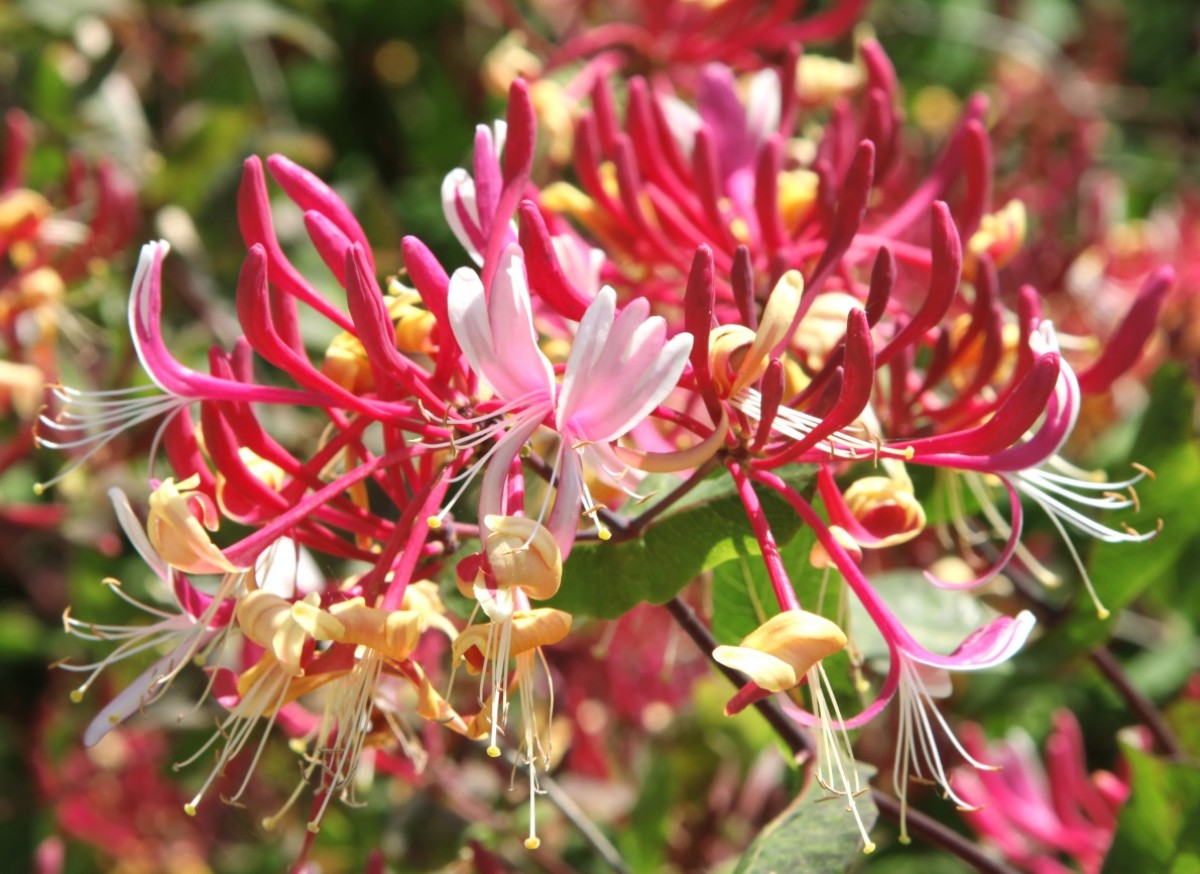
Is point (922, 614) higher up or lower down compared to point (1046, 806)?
higher up

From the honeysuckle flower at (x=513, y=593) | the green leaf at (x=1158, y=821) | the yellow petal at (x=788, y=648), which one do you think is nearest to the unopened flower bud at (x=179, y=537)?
the honeysuckle flower at (x=513, y=593)

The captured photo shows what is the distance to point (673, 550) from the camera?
3.01ft

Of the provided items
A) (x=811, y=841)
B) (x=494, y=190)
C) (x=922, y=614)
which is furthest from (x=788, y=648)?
(x=922, y=614)

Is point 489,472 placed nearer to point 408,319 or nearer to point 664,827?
point 408,319

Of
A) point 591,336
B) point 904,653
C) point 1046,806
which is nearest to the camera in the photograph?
point 591,336

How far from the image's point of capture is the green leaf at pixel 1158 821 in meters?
1.09

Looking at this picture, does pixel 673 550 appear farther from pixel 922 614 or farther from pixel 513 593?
pixel 922 614

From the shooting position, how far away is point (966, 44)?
275 centimetres

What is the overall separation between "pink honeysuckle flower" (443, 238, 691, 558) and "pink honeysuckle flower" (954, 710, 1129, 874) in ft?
2.51

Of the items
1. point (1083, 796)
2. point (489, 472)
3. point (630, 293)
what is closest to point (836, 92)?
point (630, 293)

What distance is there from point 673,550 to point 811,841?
0.77 ft

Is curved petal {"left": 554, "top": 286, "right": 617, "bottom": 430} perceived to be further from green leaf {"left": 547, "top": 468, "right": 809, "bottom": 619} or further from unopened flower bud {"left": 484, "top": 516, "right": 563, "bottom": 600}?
green leaf {"left": 547, "top": 468, "right": 809, "bottom": 619}

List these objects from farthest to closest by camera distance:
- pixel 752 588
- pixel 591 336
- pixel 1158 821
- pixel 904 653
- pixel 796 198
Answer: pixel 796 198
pixel 1158 821
pixel 752 588
pixel 904 653
pixel 591 336

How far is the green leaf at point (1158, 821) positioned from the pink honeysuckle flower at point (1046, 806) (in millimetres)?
221
